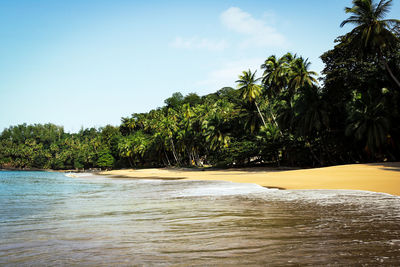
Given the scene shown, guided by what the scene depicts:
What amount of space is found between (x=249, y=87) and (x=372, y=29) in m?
16.6

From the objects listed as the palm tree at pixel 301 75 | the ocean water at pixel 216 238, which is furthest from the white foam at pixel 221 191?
the palm tree at pixel 301 75

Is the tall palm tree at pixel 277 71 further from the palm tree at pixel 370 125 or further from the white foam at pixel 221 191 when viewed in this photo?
the white foam at pixel 221 191

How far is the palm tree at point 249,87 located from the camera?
124 feet

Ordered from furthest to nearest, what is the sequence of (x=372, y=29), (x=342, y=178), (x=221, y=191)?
(x=372, y=29)
(x=342, y=178)
(x=221, y=191)

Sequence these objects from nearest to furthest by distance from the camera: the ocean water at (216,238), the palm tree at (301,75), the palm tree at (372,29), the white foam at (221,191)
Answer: the ocean water at (216,238)
the white foam at (221,191)
the palm tree at (372,29)
the palm tree at (301,75)

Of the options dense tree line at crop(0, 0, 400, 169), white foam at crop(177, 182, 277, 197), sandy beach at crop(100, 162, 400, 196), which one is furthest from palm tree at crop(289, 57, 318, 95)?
white foam at crop(177, 182, 277, 197)

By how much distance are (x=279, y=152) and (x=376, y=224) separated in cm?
2993

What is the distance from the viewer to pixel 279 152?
33.6 meters

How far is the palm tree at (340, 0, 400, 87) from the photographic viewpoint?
23.2 m

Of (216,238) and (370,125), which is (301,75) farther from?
(216,238)

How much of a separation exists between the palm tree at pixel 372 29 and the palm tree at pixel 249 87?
14.2 metres

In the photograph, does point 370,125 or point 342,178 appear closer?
point 342,178

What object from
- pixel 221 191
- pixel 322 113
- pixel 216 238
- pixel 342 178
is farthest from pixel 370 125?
pixel 216 238

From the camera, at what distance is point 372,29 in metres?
23.6
